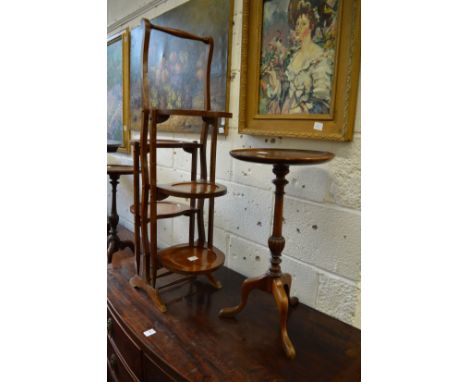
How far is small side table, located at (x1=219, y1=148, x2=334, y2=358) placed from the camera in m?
0.91

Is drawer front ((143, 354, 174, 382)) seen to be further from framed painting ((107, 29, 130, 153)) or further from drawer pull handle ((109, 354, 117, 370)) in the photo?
framed painting ((107, 29, 130, 153))

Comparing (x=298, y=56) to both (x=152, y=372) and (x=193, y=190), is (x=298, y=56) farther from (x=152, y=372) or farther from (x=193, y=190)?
(x=152, y=372)

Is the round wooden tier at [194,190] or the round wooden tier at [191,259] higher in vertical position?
the round wooden tier at [194,190]

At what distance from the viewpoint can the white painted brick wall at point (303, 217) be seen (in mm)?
1152

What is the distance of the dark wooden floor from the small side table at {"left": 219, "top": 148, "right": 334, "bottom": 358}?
0.05 m

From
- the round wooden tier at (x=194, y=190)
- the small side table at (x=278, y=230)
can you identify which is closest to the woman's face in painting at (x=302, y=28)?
the small side table at (x=278, y=230)

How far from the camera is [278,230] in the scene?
3.50 feet

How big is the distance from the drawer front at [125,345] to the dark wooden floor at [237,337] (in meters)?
0.06

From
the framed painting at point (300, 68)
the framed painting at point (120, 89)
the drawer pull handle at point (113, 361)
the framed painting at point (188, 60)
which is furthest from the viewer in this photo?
the framed painting at point (120, 89)

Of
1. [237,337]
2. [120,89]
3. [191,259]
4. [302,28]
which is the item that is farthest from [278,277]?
[120,89]

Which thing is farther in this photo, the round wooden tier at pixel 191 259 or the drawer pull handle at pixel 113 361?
the drawer pull handle at pixel 113 361

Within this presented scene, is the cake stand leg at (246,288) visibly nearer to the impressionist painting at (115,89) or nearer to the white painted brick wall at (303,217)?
the white painted brick wall at (303,217)

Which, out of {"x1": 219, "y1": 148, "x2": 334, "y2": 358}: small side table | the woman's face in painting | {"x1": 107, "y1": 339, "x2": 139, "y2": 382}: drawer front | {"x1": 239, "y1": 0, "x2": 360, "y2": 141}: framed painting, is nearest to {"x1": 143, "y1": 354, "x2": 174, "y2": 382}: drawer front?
{"x1": 107, "y1": 339, "x2": 139, "y2": 382}: drawer front
